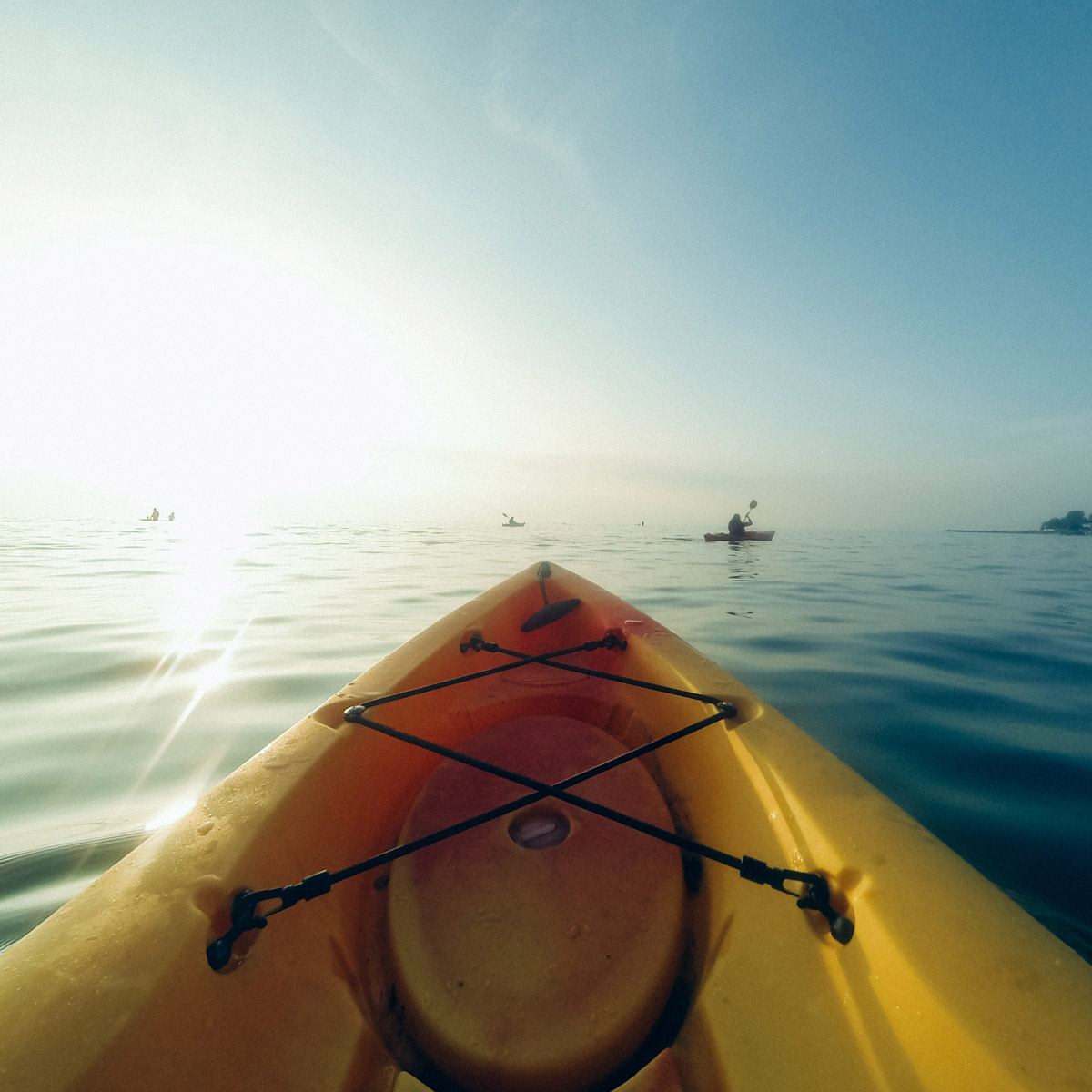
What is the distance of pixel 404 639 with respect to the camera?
5.22 m

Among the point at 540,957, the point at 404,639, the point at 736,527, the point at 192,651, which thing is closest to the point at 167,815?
the point at 540,957

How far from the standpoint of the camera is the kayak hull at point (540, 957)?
0.77m

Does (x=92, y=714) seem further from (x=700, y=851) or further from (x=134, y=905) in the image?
(x=700, y=851)

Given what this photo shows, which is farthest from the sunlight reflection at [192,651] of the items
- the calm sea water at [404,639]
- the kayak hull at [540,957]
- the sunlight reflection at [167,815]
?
the kayak hull at [540,957]

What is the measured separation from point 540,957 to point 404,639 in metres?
4.31

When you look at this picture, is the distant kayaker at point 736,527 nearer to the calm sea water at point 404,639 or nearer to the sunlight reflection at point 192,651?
the calm sea water at point 404,639

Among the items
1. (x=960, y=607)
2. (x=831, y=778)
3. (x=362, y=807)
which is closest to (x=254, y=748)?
(x=362, y=807)

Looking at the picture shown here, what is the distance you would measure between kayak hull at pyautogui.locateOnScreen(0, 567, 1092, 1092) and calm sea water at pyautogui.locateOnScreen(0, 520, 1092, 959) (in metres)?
1.11

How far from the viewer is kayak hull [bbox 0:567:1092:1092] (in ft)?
2.52

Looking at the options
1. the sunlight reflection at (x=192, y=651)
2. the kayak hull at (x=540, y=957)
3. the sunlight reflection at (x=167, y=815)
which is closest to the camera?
the kayak hull at (x=540, y=957)

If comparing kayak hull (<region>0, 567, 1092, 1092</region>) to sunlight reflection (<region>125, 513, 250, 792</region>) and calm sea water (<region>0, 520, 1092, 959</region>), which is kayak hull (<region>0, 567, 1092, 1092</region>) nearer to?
calm sea water (<region>0, 520, 1092, 959</region>)

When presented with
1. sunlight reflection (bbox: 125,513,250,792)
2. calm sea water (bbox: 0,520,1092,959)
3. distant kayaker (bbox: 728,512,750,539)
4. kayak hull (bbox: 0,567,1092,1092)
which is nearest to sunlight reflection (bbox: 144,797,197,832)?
calm sea water (bbox: 0,520,1092,959)

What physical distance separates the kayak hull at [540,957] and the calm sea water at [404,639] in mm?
1109

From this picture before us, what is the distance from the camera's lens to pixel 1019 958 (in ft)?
2.64
